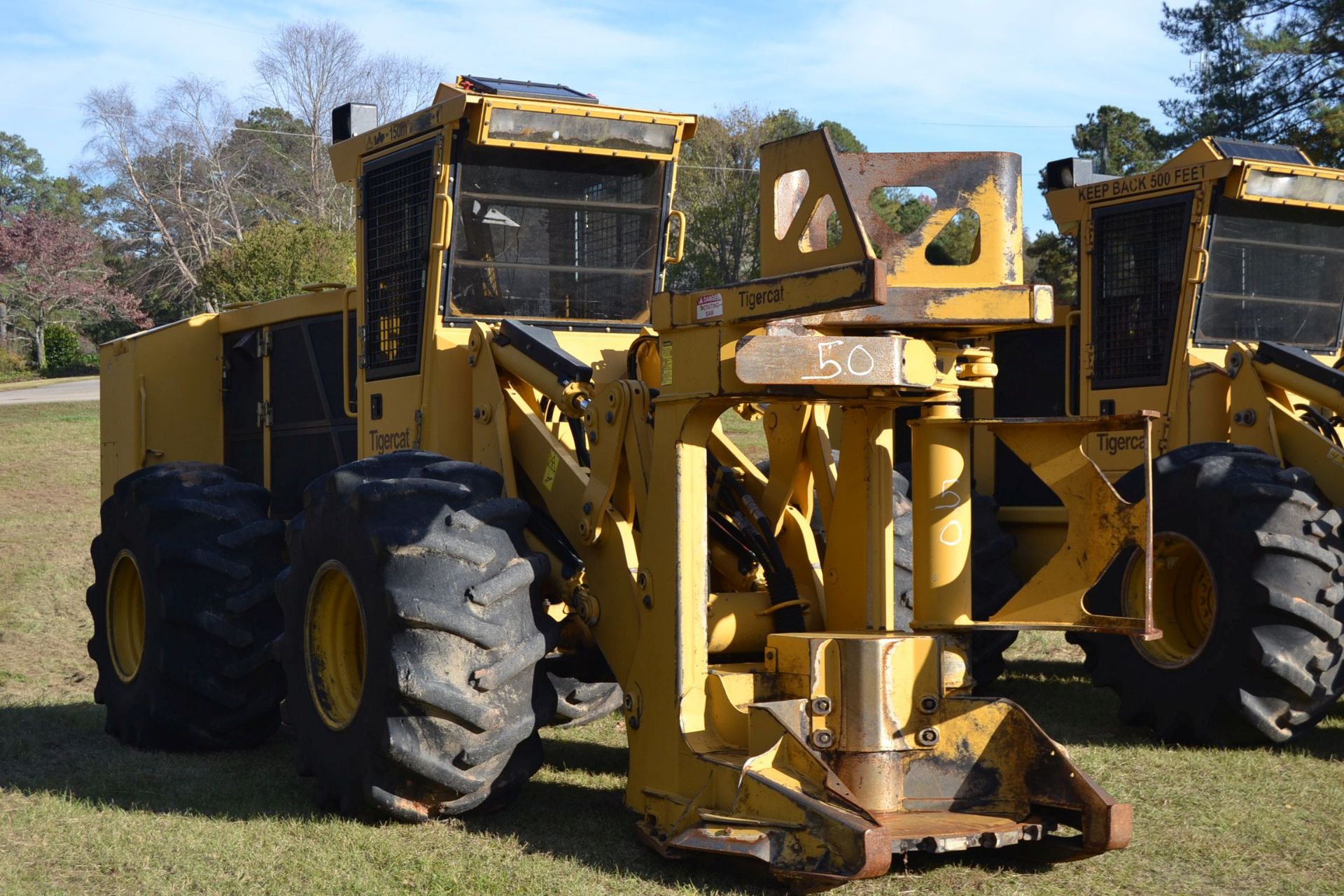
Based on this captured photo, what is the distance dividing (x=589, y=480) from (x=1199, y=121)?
24663 millimetres

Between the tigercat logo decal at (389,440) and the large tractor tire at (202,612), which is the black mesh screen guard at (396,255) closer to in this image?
the tigercat logo decal at (389,440)

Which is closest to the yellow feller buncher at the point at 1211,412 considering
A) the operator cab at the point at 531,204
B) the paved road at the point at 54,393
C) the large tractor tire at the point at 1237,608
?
the large tractor tire at the point at 1237,608

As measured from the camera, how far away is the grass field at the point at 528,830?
17.6 ft

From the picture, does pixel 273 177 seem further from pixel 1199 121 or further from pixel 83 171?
pixel 1199 121

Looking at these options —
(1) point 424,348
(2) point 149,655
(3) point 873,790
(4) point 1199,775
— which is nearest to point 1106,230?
(4) point 1199,775

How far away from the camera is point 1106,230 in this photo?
10.1 metres

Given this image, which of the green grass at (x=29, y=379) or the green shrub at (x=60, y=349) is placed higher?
the green shrub at (x=60, y=349)

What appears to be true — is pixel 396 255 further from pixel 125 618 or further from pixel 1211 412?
pixel 1211 412

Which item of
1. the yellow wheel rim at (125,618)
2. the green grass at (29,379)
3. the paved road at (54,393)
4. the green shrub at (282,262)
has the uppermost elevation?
the green shrub at (282,262)

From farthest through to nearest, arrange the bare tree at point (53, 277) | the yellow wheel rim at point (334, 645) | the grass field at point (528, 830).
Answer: the bare tree at point (53, 277) → the yellow wheel rim at point (334, 645) → the grass field at point (528, 830)

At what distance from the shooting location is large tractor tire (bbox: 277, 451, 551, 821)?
5.80 metres

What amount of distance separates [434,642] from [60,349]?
39191mm

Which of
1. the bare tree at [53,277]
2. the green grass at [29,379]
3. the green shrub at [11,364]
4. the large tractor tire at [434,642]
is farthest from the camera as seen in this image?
the bare tree at [53,277]

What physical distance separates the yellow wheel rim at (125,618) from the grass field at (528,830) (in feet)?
1.44
